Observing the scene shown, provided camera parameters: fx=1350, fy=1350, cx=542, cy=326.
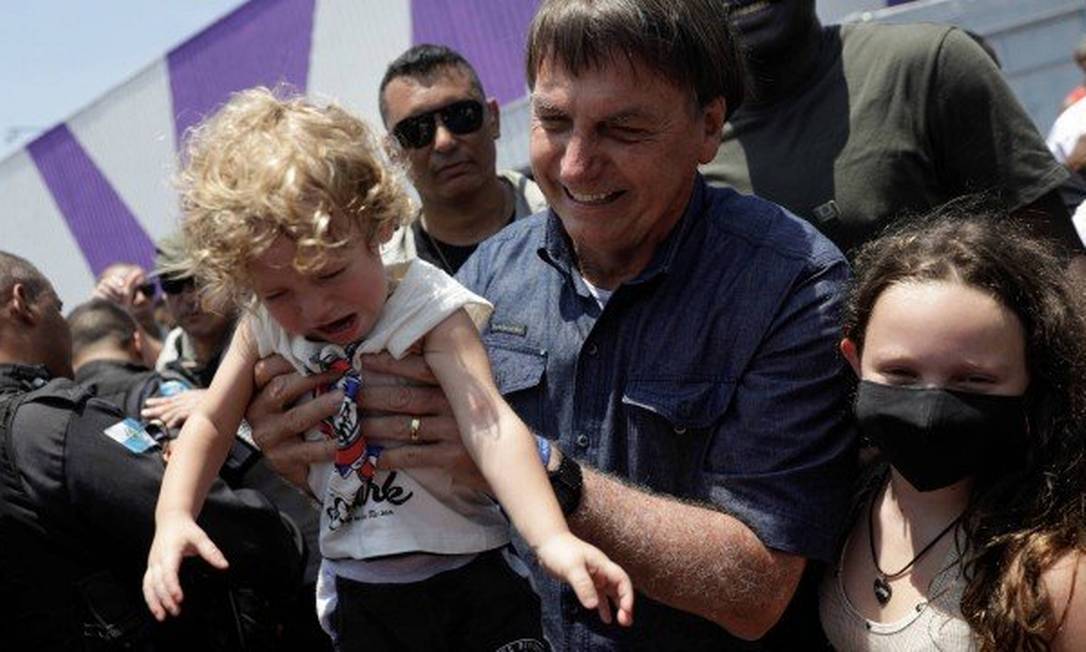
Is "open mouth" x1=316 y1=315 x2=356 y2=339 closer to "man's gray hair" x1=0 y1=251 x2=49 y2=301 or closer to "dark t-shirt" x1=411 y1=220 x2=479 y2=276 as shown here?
"man's gray hair" x1=0 y1=251 x2=49 y2=301

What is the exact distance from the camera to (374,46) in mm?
9375

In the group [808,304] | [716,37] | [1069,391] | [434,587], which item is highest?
[716,37]

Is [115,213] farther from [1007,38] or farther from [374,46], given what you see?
[1007,38]

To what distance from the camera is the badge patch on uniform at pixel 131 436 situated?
12.0 ft

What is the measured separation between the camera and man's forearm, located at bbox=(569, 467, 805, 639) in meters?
2.32

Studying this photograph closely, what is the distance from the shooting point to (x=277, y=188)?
2.33 meters

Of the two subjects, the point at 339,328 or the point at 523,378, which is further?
the point at 523,378

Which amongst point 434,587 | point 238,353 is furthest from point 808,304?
point 238,353

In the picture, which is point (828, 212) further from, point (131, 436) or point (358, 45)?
point (358, 45)

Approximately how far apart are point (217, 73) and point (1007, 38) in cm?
644

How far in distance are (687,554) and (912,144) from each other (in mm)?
1290

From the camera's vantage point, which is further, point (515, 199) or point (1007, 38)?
point (1007, 38)

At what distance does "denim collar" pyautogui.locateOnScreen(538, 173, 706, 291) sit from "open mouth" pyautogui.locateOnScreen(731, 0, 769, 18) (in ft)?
3.11

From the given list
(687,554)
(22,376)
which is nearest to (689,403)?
(687,554)
